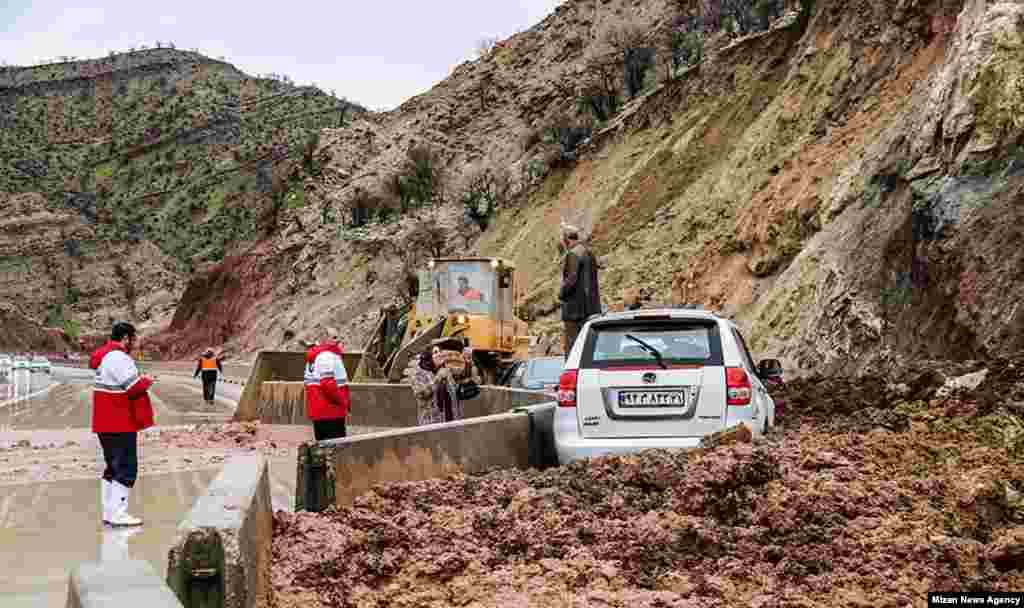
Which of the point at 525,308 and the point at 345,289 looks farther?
the point at 345,289

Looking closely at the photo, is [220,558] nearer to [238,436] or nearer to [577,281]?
[577,281]

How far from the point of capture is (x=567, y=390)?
10125 millimetres

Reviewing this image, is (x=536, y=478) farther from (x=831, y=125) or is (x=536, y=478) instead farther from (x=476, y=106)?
(x=476, y=106)

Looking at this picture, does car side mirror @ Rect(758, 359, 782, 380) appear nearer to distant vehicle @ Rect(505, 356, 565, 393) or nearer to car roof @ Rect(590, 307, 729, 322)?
car roof @ Rect(590, 307, 729, 322)

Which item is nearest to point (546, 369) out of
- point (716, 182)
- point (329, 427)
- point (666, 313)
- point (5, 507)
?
point (329, 427)

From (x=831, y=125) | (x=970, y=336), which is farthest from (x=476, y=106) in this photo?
(x=970, y=336)

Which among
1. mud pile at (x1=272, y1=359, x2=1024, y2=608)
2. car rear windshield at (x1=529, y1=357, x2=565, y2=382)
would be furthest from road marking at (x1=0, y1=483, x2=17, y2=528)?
car rear windshield at (x1=529, y1=357, x2=565, y2=382)

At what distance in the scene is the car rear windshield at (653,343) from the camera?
9977mm

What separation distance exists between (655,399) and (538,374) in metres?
10.7

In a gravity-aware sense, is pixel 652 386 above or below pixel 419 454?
above

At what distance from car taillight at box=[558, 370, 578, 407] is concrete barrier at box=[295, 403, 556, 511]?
2.49 ft

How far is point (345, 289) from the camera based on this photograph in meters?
62.8

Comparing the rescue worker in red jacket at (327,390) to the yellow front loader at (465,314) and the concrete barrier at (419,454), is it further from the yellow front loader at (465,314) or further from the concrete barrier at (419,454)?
the yellow front loader at (465,314)

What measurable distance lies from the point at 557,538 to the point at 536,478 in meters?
2.01
